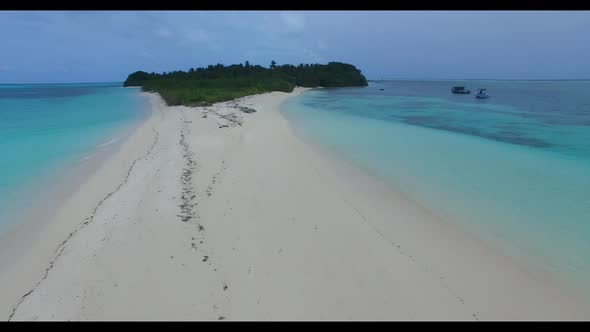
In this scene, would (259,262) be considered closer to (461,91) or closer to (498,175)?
→ (498,175)

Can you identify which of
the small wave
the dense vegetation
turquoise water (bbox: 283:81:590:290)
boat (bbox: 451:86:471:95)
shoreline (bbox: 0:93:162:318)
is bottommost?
turquoise water (bbox: 283:81:590:290)

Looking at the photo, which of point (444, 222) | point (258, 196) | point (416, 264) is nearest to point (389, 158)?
point (444, 222)

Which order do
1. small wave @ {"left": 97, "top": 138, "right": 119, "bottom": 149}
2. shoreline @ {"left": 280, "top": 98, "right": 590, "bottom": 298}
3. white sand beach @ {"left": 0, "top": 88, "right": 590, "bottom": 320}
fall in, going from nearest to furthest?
white sand beach @ {"left": 0, "top": 88, "right": 590, "bottom": 320}, shoreline @ {"left": 280, "top": 98, "right": 590, "bottom": 298}, small wave @ {"left": 97, "top": 138, "right": 119, "bottom": 149}

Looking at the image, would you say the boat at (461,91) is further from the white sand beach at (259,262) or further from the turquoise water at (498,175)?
the white sand beach at (259,262)

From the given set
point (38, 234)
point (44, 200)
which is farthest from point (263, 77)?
point (38, 234)

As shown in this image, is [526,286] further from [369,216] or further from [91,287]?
[91,287]

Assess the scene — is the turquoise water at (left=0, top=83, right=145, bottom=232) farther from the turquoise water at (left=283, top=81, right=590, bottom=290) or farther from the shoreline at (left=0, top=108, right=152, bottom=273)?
the turquoise water at (left=283, top=81, right=590, bottom=290)

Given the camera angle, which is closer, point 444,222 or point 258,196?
point 444,222

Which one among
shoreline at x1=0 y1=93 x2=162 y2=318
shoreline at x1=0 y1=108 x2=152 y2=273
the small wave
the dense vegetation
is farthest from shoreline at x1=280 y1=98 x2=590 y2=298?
the dense vegetation

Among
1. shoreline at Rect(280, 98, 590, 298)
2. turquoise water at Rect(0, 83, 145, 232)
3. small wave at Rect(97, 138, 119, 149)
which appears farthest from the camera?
small wave at Rect(97, 138, 119, 149)
